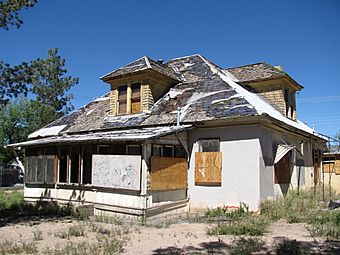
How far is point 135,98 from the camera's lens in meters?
16.8

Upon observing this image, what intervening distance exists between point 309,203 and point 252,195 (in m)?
2.79

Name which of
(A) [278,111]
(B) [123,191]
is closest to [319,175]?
(A) [278,111]

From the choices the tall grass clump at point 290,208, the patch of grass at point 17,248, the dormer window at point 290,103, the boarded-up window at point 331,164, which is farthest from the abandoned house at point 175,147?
the patch of grass at point 17,248

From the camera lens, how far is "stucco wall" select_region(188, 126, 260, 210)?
508 inches

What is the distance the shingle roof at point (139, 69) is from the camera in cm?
1634

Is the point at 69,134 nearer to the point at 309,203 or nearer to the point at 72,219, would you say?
the point at 72,219

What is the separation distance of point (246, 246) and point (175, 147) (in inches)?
271

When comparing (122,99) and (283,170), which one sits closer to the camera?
(283,170)

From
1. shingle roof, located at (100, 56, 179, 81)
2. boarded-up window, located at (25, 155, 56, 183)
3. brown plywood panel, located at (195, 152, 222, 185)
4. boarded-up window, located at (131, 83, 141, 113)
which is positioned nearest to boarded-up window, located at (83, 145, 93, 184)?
boarded-up window, located at (25, 155, 56, 183)

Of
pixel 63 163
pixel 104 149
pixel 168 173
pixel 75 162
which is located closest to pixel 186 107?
pixel 168 173

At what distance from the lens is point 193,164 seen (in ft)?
46.8

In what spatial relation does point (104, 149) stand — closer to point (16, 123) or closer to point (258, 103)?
point (258, 103)

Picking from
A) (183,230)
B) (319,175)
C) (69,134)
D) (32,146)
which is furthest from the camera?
(319,175)

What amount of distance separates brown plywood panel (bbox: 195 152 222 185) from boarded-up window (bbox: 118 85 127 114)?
501 cm
